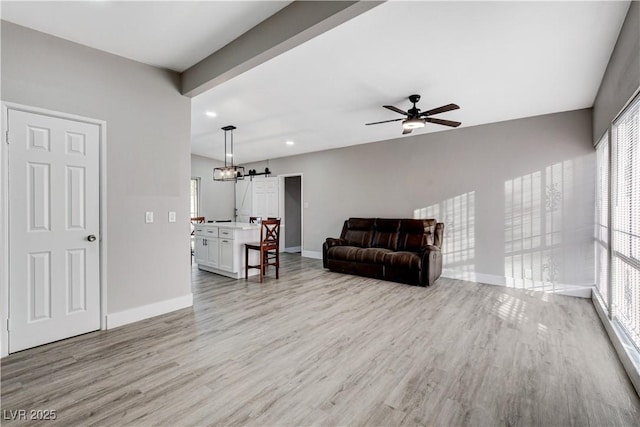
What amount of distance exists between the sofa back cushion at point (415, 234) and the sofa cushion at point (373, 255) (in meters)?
0.34

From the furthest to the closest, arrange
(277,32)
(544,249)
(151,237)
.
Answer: (544,249)
(151,237)
(277,32)

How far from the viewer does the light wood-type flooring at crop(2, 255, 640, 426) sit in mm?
1742

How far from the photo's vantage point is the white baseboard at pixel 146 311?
2.95 meters

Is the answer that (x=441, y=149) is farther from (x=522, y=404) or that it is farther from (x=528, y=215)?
(x=522, y=404)

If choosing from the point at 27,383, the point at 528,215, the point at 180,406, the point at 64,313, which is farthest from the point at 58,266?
the point at 528,215

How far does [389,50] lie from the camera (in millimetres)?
2650

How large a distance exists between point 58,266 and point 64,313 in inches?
17.4

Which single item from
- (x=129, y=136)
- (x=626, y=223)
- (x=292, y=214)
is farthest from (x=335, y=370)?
(x=292, y=214)

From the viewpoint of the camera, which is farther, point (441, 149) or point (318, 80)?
point (441, 149)

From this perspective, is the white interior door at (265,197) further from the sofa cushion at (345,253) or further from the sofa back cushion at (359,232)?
the sofa cushion at (345,253)

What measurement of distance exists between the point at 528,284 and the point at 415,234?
1.81 meters

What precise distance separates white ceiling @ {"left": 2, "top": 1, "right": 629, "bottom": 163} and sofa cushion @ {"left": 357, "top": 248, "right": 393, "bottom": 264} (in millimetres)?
2276

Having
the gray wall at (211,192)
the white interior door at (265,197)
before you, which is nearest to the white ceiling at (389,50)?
the white interior door at (265,197)

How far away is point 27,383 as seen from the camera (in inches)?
79.4
